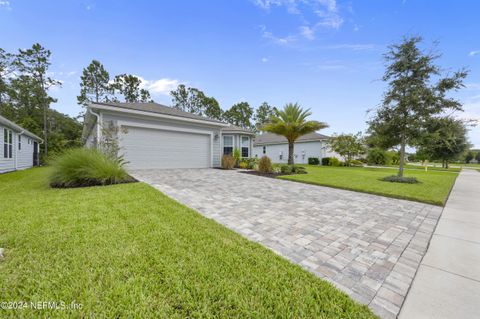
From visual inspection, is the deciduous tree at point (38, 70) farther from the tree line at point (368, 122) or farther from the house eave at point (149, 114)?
the house eave at point (149, 114)

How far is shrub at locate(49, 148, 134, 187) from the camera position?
18.9 ft

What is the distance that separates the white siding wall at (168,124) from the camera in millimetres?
8883

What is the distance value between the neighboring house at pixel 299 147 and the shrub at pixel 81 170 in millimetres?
19579

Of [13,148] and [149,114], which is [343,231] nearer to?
[149,114]

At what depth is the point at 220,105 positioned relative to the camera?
33094 millimetres

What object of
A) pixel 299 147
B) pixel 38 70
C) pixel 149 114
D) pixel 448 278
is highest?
pixel 38 70

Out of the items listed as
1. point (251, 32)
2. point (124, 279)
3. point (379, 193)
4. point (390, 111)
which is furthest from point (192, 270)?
point (251, 32)

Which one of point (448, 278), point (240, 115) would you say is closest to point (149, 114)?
point (448, 278)

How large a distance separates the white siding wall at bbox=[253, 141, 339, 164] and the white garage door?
44.5 ft

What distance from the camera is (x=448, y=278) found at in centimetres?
195

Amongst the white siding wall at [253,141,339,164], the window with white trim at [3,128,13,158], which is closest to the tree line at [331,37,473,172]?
the white siding wall at [253,141,339,164]

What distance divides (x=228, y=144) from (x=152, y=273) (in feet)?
42.1

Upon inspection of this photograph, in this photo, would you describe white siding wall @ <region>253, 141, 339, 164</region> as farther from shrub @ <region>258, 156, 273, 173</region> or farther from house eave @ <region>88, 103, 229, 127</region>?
house eave @ <region>88, 103, 229, 127</region>

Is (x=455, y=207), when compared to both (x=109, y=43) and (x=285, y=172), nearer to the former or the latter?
(x=285, y=172)
